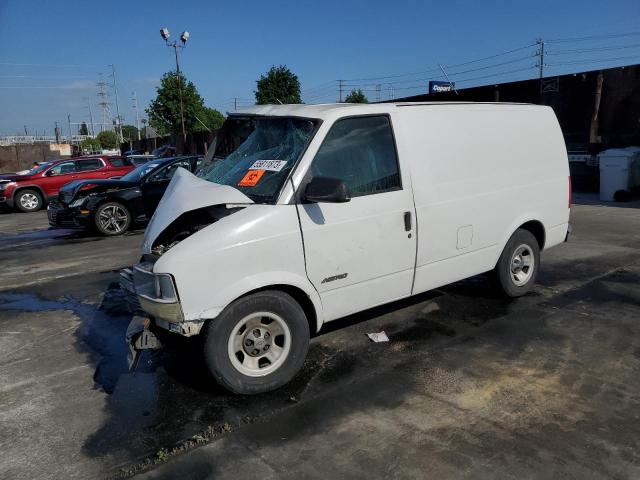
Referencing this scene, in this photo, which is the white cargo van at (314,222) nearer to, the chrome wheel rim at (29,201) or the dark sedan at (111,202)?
the dark sedan at (111,202)

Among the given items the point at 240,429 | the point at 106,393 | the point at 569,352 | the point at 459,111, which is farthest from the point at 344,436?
the point at 459,111

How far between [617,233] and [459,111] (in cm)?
621

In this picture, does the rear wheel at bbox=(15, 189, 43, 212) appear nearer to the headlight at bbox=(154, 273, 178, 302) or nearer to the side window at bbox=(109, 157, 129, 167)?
the side window at bbox=(109, 157, 129, 167)

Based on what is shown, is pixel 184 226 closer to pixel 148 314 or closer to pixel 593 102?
pixel 148 314

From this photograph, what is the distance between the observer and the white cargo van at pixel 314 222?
3.35 metres

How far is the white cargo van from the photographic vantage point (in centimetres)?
335

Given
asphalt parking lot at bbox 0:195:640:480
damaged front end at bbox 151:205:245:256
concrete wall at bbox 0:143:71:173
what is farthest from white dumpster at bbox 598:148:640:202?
concrete wall at bbox 0:143:71:173

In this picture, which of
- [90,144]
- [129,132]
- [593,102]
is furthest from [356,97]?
[129,132]

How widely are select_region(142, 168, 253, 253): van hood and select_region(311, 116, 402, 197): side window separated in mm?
634

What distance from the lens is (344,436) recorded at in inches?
121

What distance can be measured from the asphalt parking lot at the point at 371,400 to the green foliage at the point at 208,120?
3354 centimetres

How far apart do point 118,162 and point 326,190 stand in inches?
615

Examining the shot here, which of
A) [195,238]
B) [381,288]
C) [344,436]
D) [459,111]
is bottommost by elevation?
[344,436]

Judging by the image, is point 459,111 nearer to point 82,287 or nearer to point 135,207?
point 82,287
